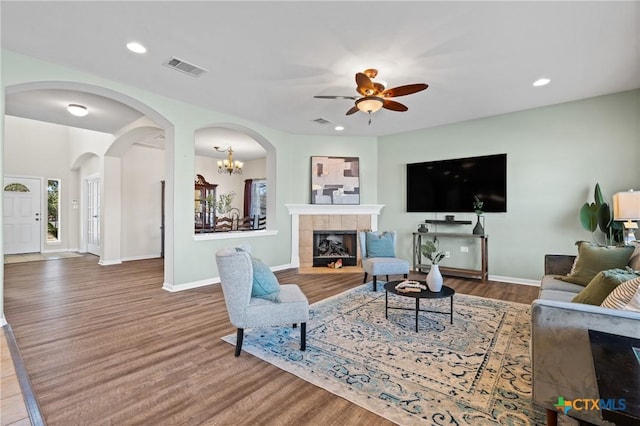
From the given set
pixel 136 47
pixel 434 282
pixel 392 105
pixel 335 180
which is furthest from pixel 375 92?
pixel 335 180

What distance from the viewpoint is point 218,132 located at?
6.65m

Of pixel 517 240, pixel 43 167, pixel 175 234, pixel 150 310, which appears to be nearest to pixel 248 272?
pixel 150 310

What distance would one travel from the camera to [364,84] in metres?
3.13

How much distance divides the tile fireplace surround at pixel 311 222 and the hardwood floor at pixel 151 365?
75.6 inches

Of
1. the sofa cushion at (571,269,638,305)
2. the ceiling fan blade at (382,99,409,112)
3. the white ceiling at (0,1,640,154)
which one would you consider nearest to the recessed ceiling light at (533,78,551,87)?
the white ceiling at (0,1,640,154)

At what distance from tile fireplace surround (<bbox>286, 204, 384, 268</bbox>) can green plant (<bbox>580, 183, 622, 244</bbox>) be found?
10.8ft

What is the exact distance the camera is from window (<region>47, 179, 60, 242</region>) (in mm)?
8883

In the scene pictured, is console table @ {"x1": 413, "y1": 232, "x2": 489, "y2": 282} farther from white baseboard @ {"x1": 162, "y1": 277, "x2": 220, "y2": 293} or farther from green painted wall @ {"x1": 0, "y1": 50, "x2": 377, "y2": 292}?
white baseboard @ {"x1": 162, "y1": 277, "x2": 220, "y2": 293}

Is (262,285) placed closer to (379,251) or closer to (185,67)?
(185,67)

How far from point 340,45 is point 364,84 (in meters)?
0.44

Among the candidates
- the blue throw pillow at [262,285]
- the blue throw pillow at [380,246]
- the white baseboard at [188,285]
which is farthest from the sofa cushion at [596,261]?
the white baseboard at [188,285]

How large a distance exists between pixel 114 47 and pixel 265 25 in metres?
1.63

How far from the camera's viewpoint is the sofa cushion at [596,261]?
2.90 metres

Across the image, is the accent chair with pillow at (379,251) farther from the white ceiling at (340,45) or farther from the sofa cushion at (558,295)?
the white ceiling at (340,45)
